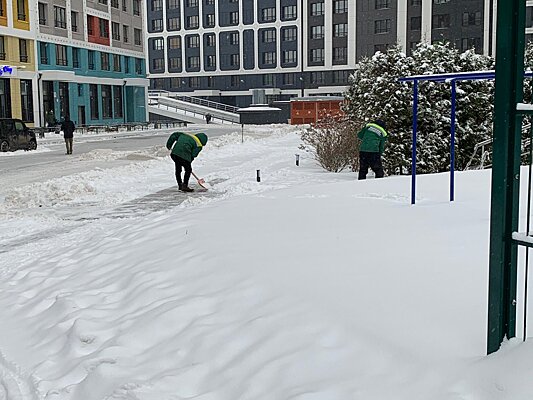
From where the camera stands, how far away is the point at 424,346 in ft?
12.2

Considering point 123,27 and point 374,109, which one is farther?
point 123,27

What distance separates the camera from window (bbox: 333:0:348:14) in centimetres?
7404

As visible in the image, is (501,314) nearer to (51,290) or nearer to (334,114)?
(51,290)

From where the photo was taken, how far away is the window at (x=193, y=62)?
8862 centimetres

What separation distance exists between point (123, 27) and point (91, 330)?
61451 millimetres

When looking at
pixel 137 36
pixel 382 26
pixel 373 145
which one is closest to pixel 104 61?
pixel 137 36

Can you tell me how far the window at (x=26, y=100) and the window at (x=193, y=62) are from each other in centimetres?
4179

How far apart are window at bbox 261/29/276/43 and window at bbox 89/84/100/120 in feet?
100

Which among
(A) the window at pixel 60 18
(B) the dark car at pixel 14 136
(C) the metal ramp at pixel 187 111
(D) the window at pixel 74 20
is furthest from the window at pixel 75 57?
(B) the dark car at pixel 14 136

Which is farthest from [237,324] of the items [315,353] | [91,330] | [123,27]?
[123,27]

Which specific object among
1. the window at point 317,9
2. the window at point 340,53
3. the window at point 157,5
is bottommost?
the window at point 340,53

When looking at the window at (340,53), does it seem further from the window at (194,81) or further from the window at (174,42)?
the window at (174,42)

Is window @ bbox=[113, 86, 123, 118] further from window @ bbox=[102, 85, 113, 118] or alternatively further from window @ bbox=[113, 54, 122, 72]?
window @ bbox=[113, 54, 122, 72]

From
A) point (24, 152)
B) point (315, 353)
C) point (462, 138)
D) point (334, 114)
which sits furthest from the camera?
point (24, 152)
